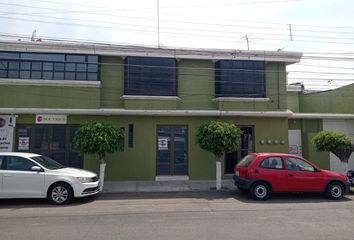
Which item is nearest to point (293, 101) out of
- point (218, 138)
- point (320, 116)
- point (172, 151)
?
point (320, 116)

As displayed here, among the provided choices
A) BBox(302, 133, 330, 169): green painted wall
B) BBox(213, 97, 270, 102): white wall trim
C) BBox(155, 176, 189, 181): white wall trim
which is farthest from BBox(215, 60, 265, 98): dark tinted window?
BBox(155, 176, 189, 181): white wall trim

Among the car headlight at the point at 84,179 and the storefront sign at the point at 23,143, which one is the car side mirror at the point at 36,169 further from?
the storefront sign at the point at 23,143

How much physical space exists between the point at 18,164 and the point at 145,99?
670 cm

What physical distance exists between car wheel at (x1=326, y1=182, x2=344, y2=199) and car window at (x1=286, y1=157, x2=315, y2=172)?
824mm

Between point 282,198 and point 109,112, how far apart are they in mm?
8238

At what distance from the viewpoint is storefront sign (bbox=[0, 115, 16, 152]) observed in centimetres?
1499

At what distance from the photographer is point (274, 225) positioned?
7.73 m

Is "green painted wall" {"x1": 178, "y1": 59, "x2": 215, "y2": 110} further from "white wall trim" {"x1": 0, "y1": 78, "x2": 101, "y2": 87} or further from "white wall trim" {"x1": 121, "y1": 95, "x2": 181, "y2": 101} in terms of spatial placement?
"white wall trim" {"x1": 0, "y1": 78, "x2": 101, "y2": 87}

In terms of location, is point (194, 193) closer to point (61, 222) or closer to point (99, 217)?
point (99, 217)

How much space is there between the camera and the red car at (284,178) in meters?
11.5

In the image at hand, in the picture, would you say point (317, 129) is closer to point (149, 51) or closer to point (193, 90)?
point (193, 90)

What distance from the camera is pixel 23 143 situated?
15227mm

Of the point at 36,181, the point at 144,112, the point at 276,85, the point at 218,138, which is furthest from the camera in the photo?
the point at 276,85

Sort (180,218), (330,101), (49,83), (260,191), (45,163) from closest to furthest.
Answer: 1. (180,218)
2. (45,163)
3. (260,191)
4. (49,83)
5. (330,101)
